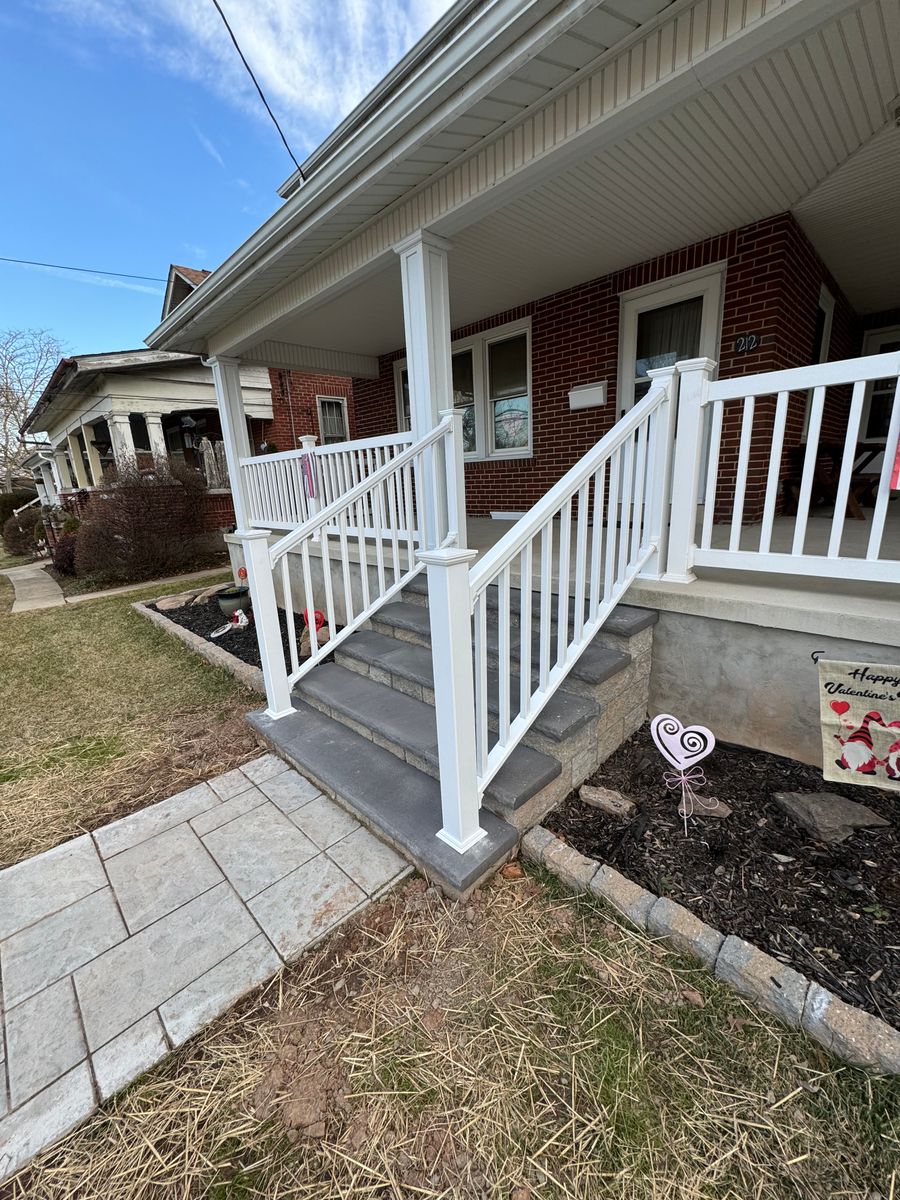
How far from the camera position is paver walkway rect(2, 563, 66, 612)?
22.5 ft

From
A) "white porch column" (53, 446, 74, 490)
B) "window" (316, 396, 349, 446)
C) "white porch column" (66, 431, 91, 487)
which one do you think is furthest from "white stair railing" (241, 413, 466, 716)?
"white porch column" (53, 446, 74, 490)

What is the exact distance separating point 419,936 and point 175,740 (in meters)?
2.03

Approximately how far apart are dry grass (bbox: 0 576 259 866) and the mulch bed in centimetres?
199

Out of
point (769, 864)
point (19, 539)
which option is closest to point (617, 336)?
point (769, 864)

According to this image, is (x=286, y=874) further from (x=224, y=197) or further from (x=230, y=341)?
(x=224, y=197)

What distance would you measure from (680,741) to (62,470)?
21.9 m

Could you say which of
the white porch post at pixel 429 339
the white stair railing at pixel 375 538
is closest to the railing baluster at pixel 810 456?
the white stair railing at pixel 375 538

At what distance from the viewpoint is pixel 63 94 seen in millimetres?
7355

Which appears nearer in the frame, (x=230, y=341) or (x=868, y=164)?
(x=868, y=164)

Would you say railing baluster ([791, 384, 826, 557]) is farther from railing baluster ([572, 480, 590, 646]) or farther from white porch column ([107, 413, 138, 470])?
white porch column ([107, 413, 138, 470])

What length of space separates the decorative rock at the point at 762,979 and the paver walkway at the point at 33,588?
7894 mm

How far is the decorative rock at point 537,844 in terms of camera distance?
6.26ft

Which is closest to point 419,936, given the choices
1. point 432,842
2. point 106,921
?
point 432,842

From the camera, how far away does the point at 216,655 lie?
4047 millimetres
